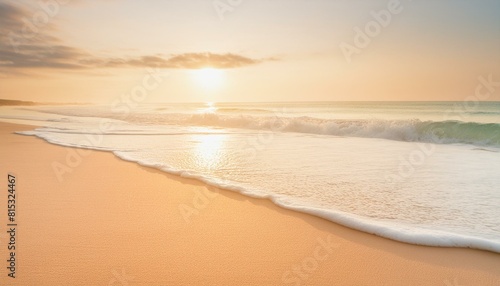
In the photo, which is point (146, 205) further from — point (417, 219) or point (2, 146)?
point (2, 146)

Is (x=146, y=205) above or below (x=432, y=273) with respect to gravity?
above

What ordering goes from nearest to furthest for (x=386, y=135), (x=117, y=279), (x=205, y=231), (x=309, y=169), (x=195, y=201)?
(x=117, y=279) < (x=205, y=231) < (x=195, y=201) < (x=309, y=169) < (x=386, y=135)

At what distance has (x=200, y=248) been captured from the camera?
3.38m

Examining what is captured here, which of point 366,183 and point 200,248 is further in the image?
point 366,183

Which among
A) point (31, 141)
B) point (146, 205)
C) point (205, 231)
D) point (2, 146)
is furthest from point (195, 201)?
point (31, 141)

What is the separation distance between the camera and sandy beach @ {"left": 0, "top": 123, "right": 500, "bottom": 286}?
2881mm

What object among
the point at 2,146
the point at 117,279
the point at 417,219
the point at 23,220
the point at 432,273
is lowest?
the point at 432,273

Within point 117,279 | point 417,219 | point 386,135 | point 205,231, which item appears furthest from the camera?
point 386,135

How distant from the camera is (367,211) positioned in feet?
14.4

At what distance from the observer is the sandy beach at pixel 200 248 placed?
2.88 meters

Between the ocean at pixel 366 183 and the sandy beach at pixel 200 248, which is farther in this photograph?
the ocean at pixel 366 183

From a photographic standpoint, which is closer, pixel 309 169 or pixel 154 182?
pixel 154 182

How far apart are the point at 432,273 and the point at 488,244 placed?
89 centimetres

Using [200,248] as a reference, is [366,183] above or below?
above
